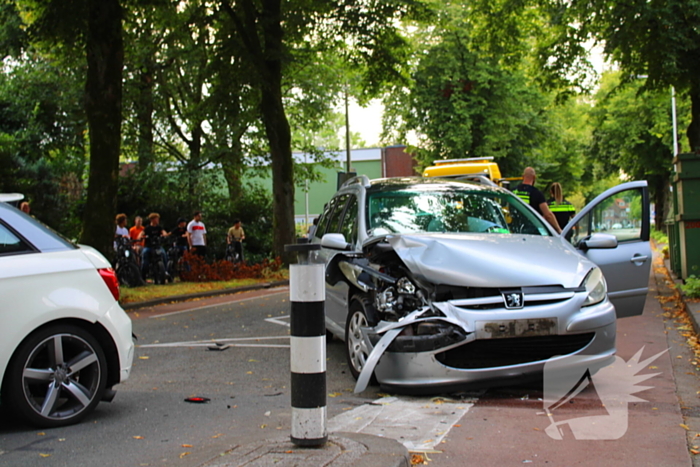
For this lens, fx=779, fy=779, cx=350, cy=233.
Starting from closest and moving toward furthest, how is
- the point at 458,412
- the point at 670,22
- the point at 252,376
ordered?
the point at 458,412, the point at 252,376, the point at 670,22

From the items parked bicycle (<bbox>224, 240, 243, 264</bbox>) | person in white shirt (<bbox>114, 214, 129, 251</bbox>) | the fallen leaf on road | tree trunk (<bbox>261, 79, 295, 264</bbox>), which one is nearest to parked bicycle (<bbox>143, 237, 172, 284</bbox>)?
person in white shirt (<bbox>114, 214, 129, 251</bbox>)

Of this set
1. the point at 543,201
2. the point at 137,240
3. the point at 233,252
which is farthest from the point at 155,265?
the point at 543,201

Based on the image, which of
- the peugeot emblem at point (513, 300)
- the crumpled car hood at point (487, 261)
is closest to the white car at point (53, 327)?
the crumpled car hood at point (487, 261)

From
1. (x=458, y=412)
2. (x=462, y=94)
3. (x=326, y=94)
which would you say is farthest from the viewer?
(x=462, y=94)

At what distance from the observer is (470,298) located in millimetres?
5582

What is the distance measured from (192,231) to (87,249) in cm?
1582

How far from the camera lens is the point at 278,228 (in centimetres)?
2211

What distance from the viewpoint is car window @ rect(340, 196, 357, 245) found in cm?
715

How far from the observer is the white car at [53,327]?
484 centimetres

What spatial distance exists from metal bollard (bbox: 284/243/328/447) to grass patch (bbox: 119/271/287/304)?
35.0 feet

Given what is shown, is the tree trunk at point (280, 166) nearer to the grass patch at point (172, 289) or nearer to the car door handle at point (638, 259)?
the grass patch at point (172, 289)

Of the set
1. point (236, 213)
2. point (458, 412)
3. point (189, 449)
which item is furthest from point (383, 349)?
point (236, 213)

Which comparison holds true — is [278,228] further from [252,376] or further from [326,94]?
[252,376]

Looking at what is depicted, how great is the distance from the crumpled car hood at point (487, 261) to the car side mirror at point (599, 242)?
554mm
